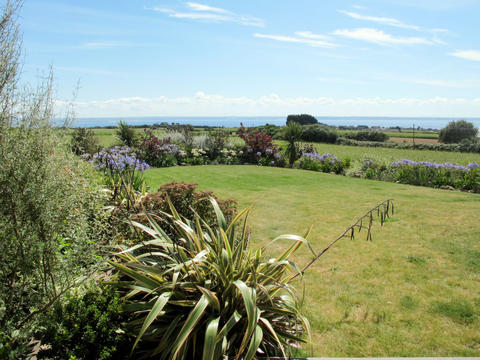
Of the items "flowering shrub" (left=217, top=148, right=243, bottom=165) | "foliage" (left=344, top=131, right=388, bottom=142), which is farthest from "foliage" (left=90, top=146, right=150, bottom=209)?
"foliage" (left=344, top=131, right=388, bottom=142)

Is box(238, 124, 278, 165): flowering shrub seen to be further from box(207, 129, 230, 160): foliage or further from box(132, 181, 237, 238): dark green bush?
box(132, 181, 237, 238): dark green bush

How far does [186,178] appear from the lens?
433 inches

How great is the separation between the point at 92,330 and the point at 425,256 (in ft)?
15.5

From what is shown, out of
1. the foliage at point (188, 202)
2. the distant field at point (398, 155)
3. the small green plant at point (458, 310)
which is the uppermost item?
the distant field at point (398, 155)

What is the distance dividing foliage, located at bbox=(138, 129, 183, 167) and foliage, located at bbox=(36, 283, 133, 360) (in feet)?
40.3

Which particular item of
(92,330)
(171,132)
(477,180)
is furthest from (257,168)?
(92,330)

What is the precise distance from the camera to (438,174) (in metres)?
11.1

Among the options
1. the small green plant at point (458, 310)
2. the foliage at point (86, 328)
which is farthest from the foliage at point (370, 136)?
the foliage at point (86, 328)

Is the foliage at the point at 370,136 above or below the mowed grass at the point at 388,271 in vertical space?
above

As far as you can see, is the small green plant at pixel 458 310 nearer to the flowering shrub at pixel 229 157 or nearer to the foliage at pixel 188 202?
the foliage at pixel 188 202

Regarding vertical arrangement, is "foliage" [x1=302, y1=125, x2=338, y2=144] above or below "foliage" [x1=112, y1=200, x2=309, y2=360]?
above

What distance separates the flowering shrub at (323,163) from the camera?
1392 cm

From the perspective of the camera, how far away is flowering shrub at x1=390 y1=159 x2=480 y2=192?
1050 centimetres

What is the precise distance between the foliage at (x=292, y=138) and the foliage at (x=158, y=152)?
525cm
